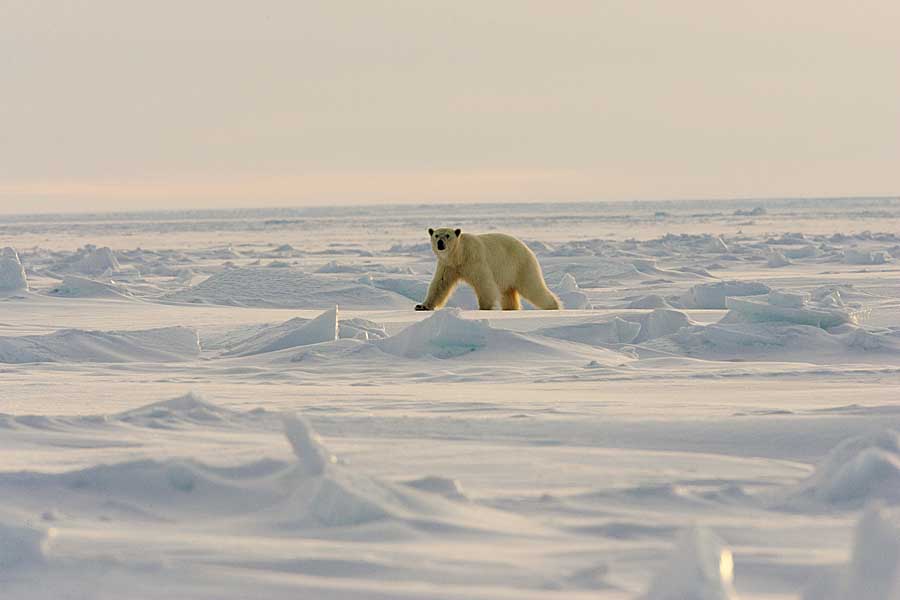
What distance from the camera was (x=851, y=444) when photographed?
2510mm

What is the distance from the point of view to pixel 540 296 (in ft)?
31.7

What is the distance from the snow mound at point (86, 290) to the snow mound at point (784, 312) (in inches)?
247

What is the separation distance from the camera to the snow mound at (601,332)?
6125mm

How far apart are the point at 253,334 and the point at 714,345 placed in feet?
8.95

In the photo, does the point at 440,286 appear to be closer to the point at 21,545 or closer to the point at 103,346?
the point at 103,346

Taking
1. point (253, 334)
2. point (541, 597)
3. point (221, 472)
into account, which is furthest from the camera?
point (253, 334)

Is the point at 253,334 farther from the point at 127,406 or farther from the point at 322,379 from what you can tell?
the point at 127,406

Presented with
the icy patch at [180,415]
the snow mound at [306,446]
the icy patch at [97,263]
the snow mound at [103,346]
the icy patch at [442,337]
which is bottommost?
the icy patch at [97,263]

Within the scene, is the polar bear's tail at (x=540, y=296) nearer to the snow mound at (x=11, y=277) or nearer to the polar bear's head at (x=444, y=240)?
the polar bear's head at (x=444, y=240)

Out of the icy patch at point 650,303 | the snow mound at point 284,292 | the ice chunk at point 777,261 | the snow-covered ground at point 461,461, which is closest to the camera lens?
the snow-covered ground at point 461,461

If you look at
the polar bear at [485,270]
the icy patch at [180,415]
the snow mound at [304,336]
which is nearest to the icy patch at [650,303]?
the polar bear at [485,270]

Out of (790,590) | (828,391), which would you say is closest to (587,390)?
(828,391)

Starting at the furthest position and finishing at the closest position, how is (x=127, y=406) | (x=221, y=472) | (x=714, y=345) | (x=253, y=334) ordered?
1. (x=253, y=334)
2. (x=714, y=345)
3. (x=127, y=406)
4. (x=221, y=472)

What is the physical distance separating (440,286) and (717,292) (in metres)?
2.25
